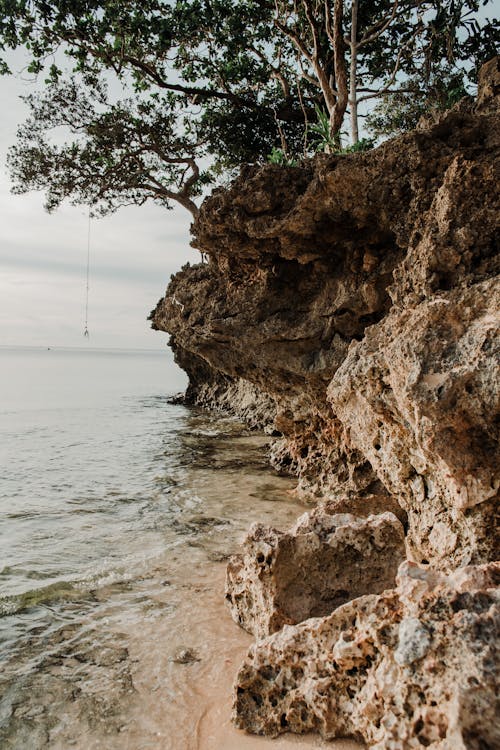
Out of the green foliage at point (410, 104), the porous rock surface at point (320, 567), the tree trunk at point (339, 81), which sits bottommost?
the porous rock surface at point (320, 567)

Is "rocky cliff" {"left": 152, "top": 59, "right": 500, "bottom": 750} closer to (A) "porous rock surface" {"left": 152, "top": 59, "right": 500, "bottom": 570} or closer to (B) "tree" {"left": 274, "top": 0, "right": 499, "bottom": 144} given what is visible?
(A) "porous rock surface" {"left": 152, "top": 59, "right": 500, "bottom": 570}

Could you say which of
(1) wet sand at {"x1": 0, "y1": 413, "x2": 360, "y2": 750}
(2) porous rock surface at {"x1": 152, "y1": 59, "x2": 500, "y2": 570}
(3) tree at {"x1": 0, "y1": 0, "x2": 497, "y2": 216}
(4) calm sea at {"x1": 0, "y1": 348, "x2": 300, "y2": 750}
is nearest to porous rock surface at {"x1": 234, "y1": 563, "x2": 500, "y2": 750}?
(1) wet sand at {"x1": 0, "y1": 413, "x2": 360, "y2": 750}

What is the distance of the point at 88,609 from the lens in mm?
4730

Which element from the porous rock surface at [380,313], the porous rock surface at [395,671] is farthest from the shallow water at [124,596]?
the porous rock surface at [380,313]

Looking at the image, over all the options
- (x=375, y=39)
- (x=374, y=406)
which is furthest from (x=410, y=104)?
(x=374, y=406)

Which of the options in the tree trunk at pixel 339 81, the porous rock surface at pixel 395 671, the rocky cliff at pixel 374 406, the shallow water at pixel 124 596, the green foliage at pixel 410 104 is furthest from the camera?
the green foliage at pixel 410 104

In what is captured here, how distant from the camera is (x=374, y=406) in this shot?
4.77 meters

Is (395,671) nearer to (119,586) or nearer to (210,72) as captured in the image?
(119,586)

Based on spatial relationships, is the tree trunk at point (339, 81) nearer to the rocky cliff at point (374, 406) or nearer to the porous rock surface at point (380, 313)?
the porous rock surface at point (380, 313)

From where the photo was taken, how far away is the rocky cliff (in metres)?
2.27

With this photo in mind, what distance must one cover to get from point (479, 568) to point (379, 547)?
1.51 m

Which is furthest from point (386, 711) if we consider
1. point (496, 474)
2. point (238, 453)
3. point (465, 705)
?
point (238, 453)

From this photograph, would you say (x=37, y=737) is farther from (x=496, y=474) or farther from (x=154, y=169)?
(x=154, y=169)

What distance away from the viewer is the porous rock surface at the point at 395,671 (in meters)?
1.87
